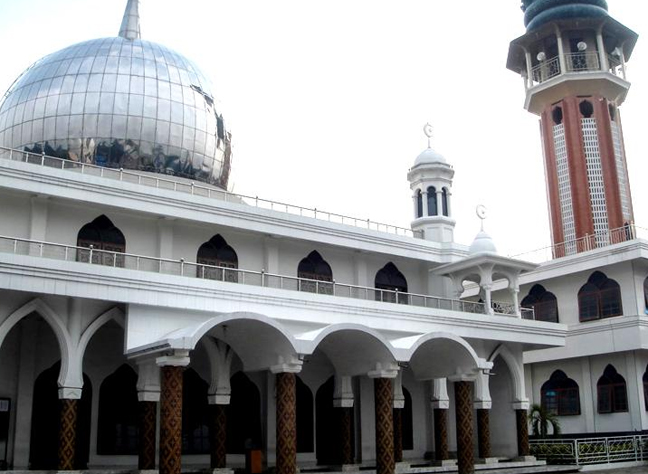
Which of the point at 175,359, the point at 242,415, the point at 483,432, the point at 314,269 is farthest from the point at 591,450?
the point at 175,359

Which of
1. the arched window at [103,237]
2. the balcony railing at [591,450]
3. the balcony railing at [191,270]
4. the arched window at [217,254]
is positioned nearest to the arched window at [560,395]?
the balcony railing at [591,450]

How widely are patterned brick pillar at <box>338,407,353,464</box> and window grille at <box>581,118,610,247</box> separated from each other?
557 inches

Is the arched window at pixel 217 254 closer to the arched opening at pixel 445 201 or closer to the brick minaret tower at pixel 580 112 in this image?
the arched opening at pixel 445 201

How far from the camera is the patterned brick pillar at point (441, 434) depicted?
21.9 metres

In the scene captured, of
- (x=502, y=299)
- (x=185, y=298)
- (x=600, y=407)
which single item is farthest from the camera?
(x=502, y=299)

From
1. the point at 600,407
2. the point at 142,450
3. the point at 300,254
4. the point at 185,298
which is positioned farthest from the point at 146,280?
the point at 600,407

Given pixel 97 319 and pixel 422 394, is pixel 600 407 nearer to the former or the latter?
pixel 422 394

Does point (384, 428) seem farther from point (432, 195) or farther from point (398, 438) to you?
→ point (432, 195)

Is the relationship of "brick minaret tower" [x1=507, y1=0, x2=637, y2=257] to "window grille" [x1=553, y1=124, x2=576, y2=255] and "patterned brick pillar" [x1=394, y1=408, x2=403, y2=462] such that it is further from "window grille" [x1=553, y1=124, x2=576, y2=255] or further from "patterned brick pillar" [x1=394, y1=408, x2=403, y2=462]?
"patterned brick pillar" [x1=394, y1=408, x2=403, y2=462]

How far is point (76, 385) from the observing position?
16203 mm

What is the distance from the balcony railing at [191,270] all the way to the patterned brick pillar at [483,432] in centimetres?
294

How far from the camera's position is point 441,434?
22.1 metres

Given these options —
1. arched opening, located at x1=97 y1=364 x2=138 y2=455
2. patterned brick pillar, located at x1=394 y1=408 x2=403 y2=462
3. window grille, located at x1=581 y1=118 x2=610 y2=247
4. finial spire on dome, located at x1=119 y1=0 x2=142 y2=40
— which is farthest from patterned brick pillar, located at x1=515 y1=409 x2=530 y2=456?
finial spire on dome, located at x1=119 y1=0 x2=142 y2=40

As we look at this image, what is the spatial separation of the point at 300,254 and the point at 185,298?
594 centimetres
